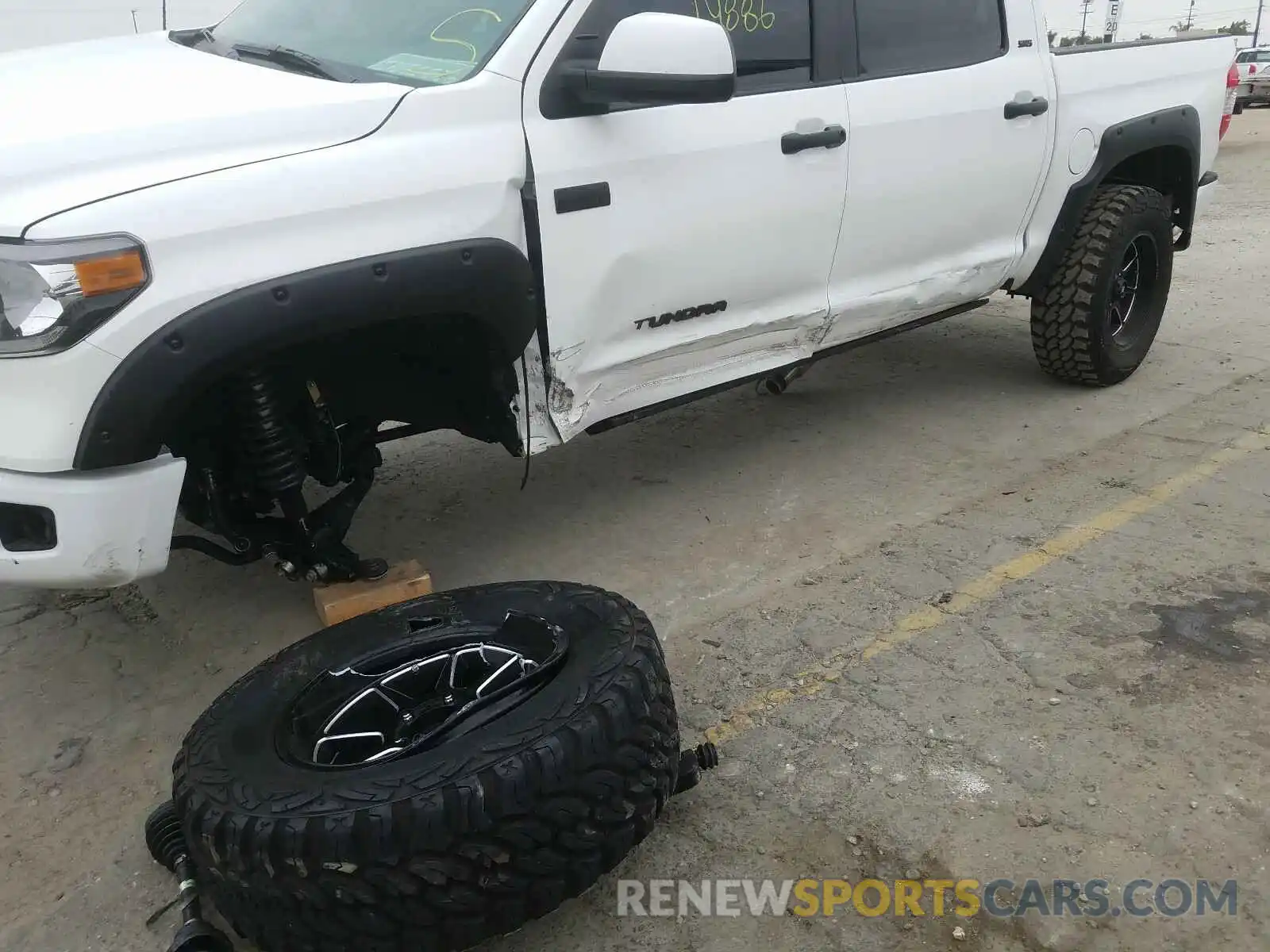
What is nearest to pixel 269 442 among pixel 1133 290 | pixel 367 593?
pixel 367 593

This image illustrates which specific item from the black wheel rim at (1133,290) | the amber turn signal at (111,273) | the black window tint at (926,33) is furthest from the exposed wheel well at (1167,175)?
the amber turn signal at (111,273)

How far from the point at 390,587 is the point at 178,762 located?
3.25ft

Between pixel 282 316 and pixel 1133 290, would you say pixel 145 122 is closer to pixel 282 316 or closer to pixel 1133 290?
pixel 282 316

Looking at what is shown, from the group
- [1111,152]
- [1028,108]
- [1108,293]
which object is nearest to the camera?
[1028,108]

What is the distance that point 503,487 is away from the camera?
392 cm

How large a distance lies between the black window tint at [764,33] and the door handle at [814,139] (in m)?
0.17

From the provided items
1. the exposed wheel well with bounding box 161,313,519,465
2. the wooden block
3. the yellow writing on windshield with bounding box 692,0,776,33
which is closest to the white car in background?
the yellow writing on windshield with bounding box 692,0,776,33

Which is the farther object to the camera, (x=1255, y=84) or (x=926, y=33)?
(x=1255, y=84)

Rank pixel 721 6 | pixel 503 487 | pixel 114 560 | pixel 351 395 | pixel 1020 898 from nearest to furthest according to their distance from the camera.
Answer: pixel 1020 898, pixel 114 560, pixel 351 395, pixel 721 6, pixel 503 487

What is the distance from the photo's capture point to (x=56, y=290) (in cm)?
198

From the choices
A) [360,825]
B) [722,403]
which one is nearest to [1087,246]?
[722,403]

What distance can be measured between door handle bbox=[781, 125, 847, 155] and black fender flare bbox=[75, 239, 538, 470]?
976 millimetres

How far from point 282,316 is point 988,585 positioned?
2096 millimetres

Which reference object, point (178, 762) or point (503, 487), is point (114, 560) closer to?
point (178, 762)
